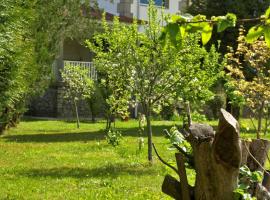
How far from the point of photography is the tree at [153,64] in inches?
459

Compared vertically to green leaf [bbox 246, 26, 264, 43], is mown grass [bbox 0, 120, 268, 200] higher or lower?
lower

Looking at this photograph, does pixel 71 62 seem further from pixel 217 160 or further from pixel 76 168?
pixel 217 160

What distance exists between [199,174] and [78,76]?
69.1ft

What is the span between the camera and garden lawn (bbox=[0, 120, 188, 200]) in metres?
9.05

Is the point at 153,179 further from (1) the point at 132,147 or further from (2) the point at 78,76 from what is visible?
(2) the point at 78,76

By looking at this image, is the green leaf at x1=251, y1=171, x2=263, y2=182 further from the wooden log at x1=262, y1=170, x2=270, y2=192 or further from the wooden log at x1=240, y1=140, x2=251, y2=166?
the wooden log at x1=262, y1=170, x2=270, y2=192

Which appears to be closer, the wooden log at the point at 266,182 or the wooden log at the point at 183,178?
the wooden log at the point at 183,178

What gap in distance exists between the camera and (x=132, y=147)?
15.4 metres

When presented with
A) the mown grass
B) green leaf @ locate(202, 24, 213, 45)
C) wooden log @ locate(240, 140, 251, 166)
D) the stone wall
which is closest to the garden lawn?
the mown grass

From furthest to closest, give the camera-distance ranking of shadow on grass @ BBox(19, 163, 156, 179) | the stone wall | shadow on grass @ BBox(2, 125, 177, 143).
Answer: the stone wall → shadow on grass @ BBox(2, 125, 177, 143) → shadow on grass @ BBox(19, 163, 156, 179)

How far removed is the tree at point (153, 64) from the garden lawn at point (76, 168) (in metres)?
1.20

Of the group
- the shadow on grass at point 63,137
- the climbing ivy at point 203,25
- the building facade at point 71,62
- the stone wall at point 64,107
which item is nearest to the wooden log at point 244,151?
the climbing ivy at point 203,25

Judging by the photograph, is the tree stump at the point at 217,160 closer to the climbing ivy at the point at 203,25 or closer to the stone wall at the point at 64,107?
the climbing ivy at the point at 203,25

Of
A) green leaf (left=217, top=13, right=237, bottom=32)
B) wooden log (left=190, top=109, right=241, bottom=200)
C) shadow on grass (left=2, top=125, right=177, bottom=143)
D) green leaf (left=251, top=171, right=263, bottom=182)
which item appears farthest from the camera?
shadow on grass (left=2, top=125, right=177, bottom=143)
